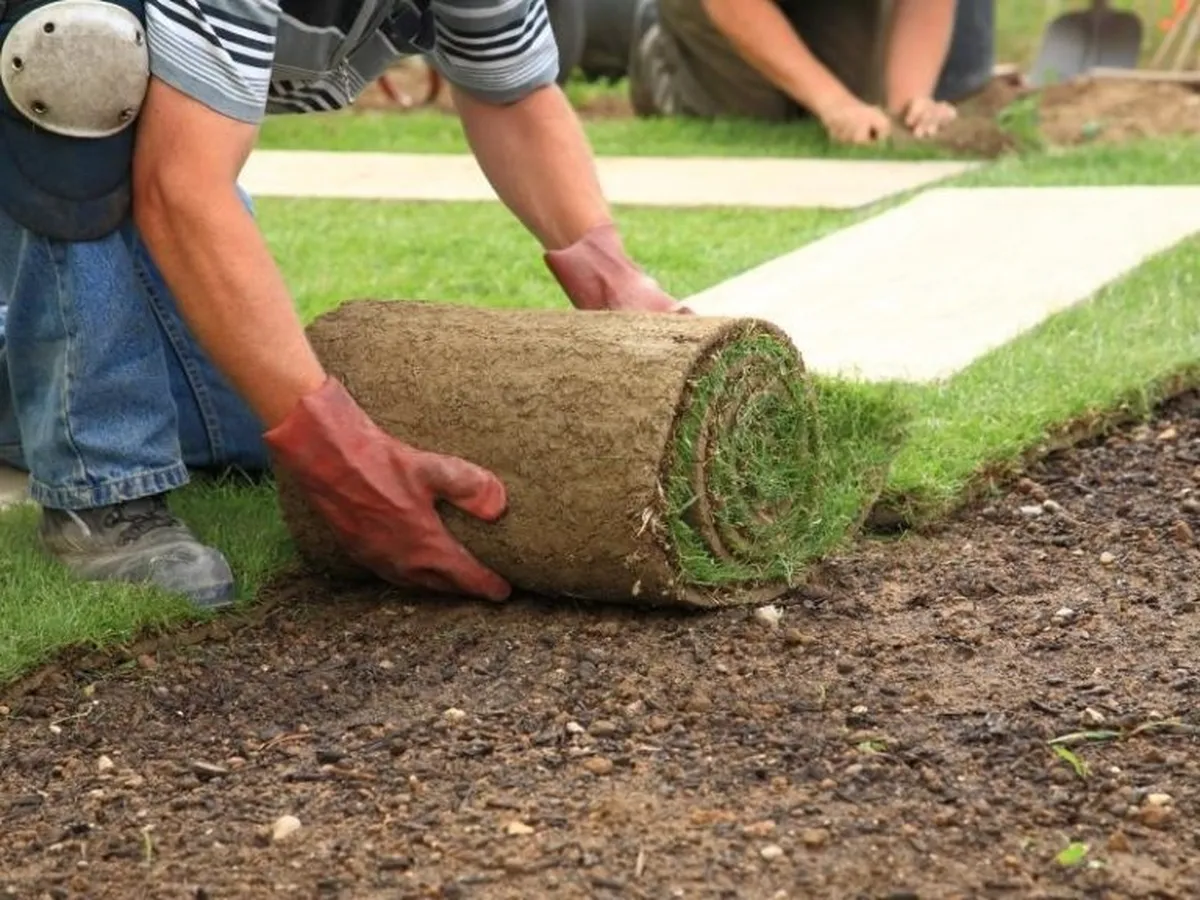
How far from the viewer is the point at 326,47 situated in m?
3.24

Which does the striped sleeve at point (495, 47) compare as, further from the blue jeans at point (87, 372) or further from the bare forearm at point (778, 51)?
the bare forearm at point (778, 51)

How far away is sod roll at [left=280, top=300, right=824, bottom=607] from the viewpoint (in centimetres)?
289

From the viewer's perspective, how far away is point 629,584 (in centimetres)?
294

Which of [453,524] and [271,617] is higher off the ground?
[453,524]

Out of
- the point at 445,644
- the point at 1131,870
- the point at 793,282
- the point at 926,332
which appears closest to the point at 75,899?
the point at 445,644

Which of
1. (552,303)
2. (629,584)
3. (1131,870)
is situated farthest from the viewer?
(552,303)

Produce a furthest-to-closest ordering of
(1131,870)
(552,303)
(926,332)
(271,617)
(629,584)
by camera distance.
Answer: (552,303)
(926,332)
(271,617)
(629,584)
(1131,870)

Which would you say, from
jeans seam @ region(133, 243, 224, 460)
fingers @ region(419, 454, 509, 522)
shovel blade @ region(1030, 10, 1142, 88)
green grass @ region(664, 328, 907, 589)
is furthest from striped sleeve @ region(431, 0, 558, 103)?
shovel blade @ region(1030, 10, 1142, 88)

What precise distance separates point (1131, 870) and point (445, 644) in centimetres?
111

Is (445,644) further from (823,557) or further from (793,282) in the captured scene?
(793,282)

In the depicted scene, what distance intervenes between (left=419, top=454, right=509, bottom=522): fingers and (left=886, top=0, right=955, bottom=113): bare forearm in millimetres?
4245

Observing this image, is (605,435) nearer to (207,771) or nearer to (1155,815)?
(207,771)

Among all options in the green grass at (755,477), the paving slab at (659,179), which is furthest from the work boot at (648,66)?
the green grass at (755,477)

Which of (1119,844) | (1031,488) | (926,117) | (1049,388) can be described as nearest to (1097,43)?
(926,117)
